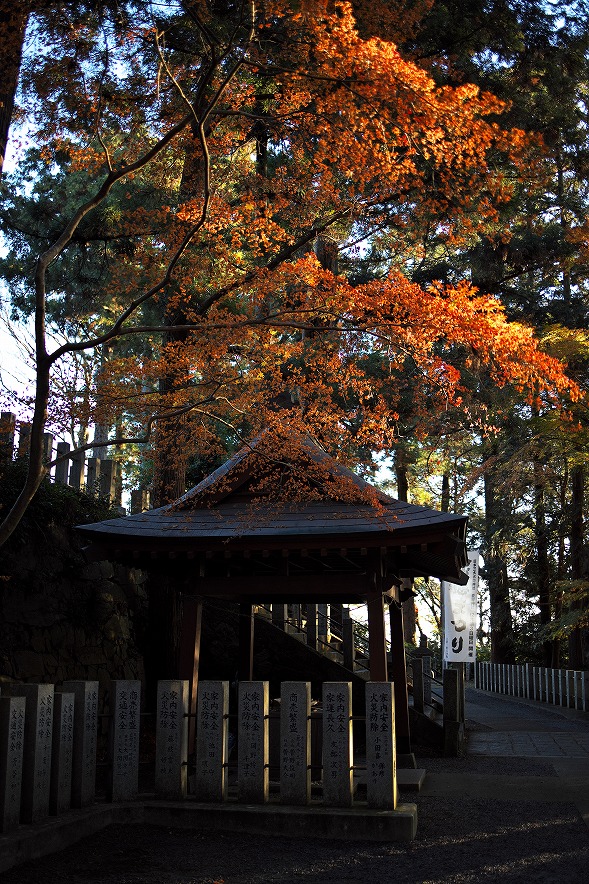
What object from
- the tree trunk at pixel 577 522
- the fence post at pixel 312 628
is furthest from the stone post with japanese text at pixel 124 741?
the tree trunk at pixel 577 522

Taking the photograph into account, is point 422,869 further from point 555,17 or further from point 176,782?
point 555,17

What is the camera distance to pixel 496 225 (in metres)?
14.7

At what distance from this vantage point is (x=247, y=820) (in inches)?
287

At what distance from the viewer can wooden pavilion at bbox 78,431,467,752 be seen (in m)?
9.44

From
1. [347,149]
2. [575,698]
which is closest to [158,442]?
[347,149]

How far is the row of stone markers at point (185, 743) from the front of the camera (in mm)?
6832

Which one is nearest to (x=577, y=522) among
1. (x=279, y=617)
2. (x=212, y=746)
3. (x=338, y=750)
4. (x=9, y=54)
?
(x=279, y=617)

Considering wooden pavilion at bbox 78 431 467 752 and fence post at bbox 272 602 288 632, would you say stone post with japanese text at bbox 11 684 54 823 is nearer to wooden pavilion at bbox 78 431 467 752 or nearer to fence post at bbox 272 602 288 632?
wooden pavilion at bbox 78 431 467 752

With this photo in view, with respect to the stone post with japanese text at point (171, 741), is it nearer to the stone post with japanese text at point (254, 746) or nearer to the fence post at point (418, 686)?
the stone post with japanese text at point (254, 746)

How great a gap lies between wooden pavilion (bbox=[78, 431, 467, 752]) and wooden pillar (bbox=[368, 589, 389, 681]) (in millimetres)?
12

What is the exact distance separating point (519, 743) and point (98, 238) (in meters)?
11.4

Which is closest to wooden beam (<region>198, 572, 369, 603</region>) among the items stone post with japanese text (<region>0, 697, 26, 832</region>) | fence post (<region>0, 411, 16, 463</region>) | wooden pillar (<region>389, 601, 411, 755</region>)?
wooden pillar (<region>389, 601, 411, 755</region>)

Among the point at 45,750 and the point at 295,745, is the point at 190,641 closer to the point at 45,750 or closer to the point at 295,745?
the point at 295,745

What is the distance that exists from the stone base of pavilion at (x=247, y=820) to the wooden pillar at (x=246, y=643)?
4.23 metres
